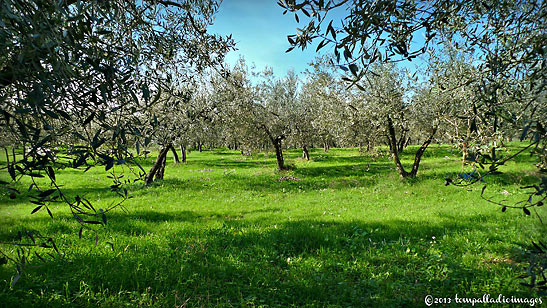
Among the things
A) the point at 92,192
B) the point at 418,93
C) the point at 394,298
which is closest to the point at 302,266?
the point at 394,298

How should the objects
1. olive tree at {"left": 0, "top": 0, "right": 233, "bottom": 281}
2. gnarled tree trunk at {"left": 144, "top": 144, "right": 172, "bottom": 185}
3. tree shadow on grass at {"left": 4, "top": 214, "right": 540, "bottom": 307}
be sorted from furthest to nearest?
1. gnarled tree trunk at {"left": 144, "top": 144, "right": 172, "bottom": 185}
2. tree shadow on grass at {"left": 4, "top": 214, "right": 540, "bottom": 307}
3. olive tree at {"left": 0, "top": 0, "right": 233, "bottom": 281}

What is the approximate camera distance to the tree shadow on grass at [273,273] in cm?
505

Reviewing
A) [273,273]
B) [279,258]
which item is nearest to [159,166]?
[279,258]

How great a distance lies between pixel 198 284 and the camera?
5.44 m

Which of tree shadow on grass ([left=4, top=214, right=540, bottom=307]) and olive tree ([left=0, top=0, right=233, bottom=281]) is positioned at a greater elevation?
olive tree ([left=0, top=0, right=233, bottom=281])

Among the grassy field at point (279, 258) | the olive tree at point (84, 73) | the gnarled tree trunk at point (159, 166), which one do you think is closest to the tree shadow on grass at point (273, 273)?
the grassy field at point (279, 258)

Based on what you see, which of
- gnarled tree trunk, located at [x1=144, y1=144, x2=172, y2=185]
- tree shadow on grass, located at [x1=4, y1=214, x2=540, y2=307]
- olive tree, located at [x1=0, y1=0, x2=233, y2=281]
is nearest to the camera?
olive tree, located at [x1=0, y1=0, x2=233, y2=281]

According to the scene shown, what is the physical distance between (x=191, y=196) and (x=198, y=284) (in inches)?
456

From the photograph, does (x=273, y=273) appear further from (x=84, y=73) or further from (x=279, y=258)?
(x=84, y=73)

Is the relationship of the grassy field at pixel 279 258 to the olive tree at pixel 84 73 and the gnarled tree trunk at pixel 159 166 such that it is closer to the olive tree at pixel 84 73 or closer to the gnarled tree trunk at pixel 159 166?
the olive tree at pixel 84 73

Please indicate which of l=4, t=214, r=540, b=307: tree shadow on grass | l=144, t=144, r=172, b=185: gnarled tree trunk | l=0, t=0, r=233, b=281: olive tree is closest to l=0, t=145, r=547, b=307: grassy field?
l=4, t=214, r=540, b=307: tree shadow on grass

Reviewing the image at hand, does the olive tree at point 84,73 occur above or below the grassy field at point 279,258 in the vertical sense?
above

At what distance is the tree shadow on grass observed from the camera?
16.6ft

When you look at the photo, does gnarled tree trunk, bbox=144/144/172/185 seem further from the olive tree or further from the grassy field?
the olive tree
